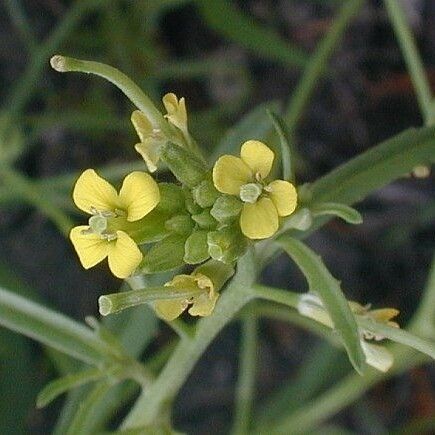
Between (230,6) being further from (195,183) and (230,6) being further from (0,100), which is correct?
(195,183)

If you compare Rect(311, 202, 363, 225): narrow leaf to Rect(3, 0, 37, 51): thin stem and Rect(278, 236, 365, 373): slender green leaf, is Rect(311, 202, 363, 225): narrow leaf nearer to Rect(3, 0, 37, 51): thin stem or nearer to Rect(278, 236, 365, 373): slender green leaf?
Rect(278, 236, 365, 373): slender green leaf

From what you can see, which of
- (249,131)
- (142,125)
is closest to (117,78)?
(142,125)

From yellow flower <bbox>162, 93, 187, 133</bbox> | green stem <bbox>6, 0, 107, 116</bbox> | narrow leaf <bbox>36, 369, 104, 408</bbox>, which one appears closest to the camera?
yellow flower <bbox>162, 93, 187, 133</bbox>

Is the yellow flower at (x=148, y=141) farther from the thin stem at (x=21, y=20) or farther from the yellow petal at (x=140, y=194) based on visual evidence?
the thin stem at (x=21, y=20)

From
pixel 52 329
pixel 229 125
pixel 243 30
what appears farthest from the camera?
pixel 229 125

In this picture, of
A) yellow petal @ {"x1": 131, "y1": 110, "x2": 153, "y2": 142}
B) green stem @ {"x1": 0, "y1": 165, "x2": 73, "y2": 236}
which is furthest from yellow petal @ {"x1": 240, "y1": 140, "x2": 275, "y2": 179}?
green stem @ {"x1": 0, "y1": 165, "x2": 73, "y2": 236}

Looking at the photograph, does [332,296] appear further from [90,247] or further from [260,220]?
[90,247]
